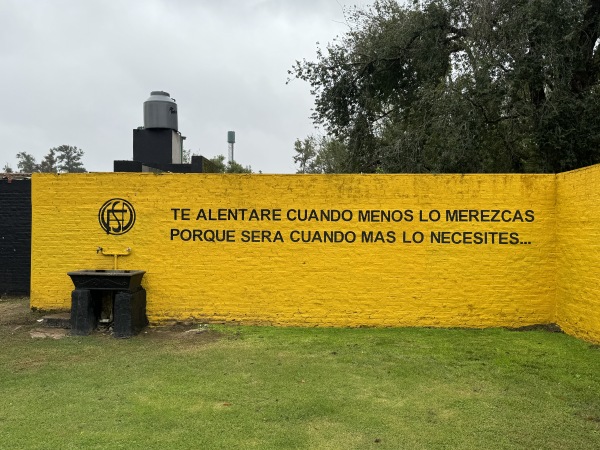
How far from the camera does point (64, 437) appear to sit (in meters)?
4.17

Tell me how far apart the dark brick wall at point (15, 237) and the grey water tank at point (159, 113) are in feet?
13.0

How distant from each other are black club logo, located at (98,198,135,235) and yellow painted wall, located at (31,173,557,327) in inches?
3.8

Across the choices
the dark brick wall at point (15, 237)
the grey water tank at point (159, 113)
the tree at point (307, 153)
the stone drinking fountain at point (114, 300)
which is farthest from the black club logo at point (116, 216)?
the tree at point (307, 153)

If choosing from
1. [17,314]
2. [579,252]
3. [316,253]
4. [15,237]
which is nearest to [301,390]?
[316,253]

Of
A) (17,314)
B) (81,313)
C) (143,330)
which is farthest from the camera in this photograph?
(17,314)

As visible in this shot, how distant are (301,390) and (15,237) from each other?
7.76 metres

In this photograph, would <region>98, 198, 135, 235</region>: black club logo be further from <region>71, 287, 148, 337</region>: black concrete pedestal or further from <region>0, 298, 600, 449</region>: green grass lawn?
<region>0, 298, 600, 449</region>: green grass lawn

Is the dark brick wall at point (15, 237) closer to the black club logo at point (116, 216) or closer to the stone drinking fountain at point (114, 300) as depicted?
the black club logo at point (116, 216)

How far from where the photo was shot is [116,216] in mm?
8398

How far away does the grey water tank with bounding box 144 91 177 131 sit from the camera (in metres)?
13.6

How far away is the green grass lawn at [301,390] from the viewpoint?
4238 mm

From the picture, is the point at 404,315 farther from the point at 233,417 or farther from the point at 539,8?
the point at 539,8

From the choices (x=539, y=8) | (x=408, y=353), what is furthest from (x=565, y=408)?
(x=539, y=8)

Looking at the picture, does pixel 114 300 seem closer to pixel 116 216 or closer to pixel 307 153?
pixel 116 216
